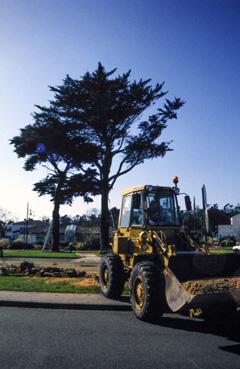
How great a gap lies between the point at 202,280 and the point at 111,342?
198cm

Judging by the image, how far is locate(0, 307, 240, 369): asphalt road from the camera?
19.8 ft

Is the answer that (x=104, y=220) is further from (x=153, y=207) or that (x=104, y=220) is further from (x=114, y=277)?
(x=153, y=207)

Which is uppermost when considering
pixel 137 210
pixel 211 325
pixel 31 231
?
pixel 31 231

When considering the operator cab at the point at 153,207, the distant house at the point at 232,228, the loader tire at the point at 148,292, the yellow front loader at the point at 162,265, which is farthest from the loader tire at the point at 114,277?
the distant house at the point at 232,228

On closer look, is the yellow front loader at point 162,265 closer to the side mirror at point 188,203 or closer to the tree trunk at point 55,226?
the side mirror at point 188,203

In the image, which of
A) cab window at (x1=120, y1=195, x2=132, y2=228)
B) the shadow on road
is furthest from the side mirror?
the shadow on road

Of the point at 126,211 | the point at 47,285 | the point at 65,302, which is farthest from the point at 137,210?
the point at 47,285

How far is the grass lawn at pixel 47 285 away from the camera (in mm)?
12492

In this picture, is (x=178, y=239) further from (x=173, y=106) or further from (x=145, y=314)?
(x=173, y=106)

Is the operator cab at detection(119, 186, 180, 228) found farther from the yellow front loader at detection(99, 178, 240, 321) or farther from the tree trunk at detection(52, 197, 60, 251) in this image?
the tree trunk at detection(52, 197, 60, 251)

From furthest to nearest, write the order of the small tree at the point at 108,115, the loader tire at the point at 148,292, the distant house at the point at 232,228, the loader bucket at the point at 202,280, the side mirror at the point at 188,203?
1. the distant house at the point at 232,228
2. the small tree at the point at 108,115
3. the side mirror at the point at 188,203
4. the loader tire at the point at 148,292
5. the loader bucket at the point at 202,280

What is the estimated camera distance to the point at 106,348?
22.2ft

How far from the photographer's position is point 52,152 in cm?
3503

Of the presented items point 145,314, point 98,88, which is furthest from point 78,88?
point 145,314
